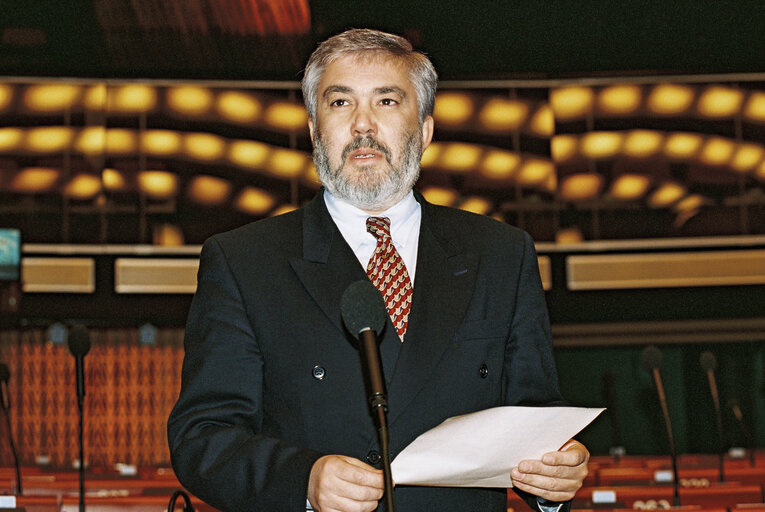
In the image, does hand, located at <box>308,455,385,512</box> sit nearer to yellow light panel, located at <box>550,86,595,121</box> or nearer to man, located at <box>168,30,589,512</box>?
man, located at <box>168,30,589,512</box>

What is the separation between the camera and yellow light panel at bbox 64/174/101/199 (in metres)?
10.8

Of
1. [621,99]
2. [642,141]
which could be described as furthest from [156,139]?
[642,141]

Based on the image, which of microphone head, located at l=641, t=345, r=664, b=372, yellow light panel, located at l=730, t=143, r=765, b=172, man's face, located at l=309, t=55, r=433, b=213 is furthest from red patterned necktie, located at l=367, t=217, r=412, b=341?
yellow light panel, located at l=730, t=143, r=765, b=172

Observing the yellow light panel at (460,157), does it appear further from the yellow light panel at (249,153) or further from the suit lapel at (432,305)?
the suit lapel at (432,305)

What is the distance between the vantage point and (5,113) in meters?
10.8

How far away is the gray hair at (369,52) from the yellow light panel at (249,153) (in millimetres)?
8997

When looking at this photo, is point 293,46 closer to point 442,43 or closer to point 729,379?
point 442,43

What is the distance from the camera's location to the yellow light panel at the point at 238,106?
11039mm

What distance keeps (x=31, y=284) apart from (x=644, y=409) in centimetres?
705

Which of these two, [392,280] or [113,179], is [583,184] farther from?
[392,280]

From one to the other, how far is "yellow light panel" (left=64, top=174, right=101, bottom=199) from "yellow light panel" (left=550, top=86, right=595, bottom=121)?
17.4 feet

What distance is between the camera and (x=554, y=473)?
1780 millimetres

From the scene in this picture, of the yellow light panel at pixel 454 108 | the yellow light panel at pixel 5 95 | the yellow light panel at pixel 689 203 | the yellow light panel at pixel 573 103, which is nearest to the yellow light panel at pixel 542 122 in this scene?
the yellow light panel at pixel 573 103

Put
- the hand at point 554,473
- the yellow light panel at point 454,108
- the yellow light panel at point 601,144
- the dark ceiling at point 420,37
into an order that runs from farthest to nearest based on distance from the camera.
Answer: the yellow light panel at point 601,144, the yellow light panel at point 454,108, the dark ceiling at point 420,37, the hand at point 554,473
